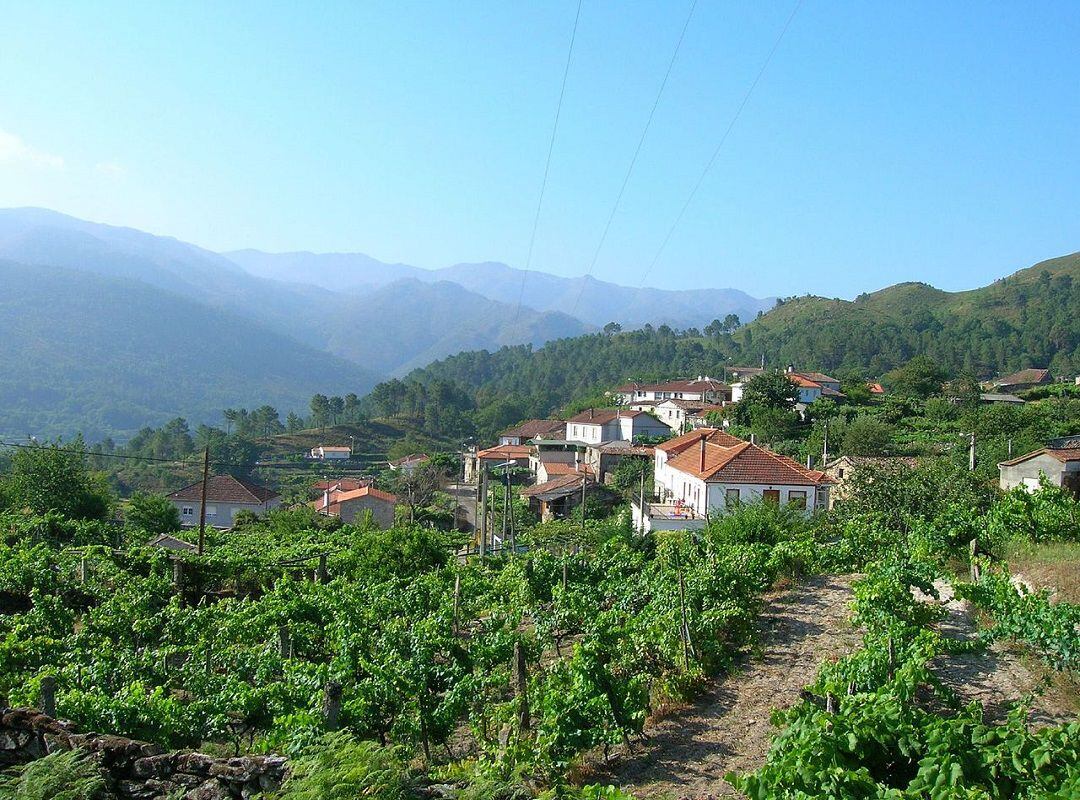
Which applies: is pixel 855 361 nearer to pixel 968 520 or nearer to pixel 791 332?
pixel 791 332

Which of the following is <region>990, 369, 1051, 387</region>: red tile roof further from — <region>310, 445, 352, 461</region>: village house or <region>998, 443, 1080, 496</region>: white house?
<region>310, 445, 352, 461</region>: village house

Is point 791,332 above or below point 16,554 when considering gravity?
above

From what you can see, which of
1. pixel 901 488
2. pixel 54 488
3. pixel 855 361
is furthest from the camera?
pixel 855 361

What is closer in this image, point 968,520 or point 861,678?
point 861,678

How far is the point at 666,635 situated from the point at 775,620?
11.4ft

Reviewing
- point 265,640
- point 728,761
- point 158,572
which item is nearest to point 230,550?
point 158,572

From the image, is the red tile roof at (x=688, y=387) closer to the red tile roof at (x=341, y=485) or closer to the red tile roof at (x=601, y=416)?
the red tile roof at (x=601, y=416)

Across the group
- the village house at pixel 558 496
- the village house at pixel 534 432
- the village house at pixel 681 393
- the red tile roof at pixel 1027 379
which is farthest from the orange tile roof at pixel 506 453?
the red tile roof at pixel 1027 379

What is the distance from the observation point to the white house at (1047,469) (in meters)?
34.3

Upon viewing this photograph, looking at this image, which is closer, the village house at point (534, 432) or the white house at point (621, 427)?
the white house at point (621, 427)

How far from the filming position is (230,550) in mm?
26359

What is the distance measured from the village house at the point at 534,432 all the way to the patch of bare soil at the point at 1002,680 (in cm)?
7181

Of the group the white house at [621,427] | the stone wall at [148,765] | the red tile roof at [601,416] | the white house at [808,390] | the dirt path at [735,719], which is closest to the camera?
the stone wall at [148,765]

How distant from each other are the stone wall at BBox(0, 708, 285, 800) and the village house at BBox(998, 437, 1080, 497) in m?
34.3
